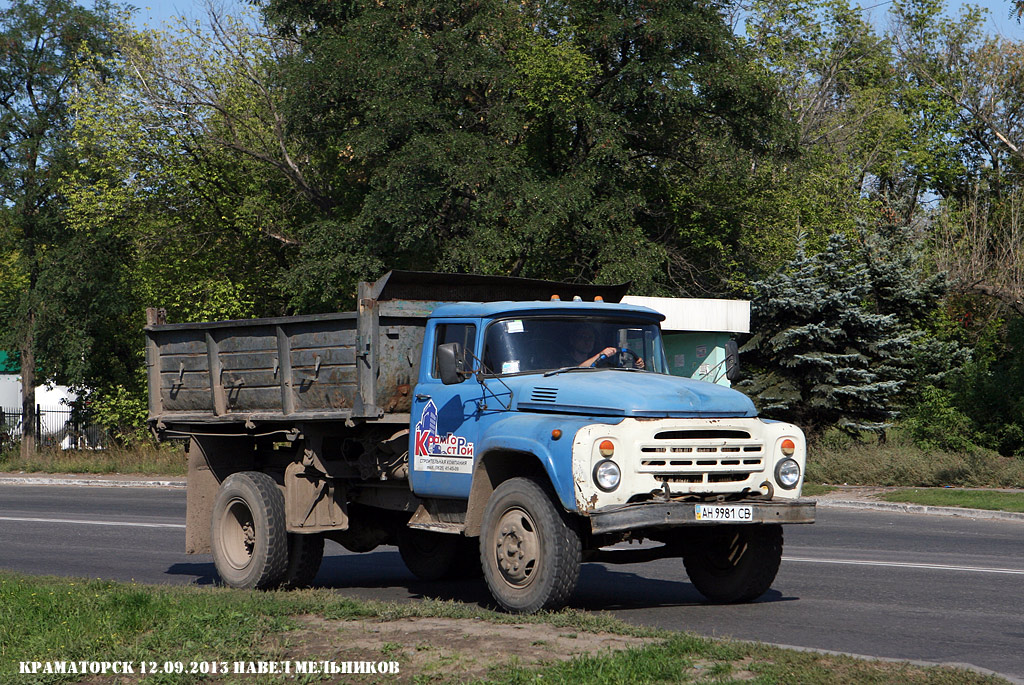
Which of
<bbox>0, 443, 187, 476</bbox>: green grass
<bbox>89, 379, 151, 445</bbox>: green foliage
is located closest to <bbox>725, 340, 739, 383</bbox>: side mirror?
<bbox>0, 443, 187, 476</bbox>: green grass

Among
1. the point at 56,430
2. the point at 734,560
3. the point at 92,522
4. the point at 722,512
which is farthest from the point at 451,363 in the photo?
the point at 56,430

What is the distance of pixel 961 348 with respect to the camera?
1293 inches

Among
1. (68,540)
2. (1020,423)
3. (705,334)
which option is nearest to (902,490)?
(705,334)

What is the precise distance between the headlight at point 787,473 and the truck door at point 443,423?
2216mm

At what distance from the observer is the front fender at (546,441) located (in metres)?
8.08

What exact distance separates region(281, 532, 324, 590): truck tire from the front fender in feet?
8.46

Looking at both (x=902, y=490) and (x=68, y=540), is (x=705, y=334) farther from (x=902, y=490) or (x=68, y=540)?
(x=68, y=540)

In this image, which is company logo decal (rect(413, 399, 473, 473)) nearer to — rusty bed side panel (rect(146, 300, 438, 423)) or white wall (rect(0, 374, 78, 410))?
rusty bed side panel (rect(146, 300, 438, 423))

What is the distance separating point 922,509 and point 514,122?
493 inches

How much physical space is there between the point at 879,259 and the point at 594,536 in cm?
2637

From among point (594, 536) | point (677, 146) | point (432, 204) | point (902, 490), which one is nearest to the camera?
point (594, 536)

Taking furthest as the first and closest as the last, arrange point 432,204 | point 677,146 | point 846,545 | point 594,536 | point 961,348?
point 961,348 < point 677,146 < point 432,204 < point 846,545 < point 594,536

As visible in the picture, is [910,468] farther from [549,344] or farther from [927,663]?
[927,663]

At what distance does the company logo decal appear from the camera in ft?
30.0
